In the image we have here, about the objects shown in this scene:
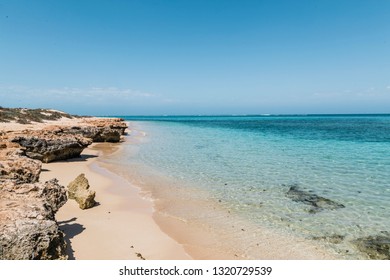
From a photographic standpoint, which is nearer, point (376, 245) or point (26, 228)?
point (26, 228)

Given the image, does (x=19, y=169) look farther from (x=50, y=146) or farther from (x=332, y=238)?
(x=50, y=146)

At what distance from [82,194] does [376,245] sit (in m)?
7.35

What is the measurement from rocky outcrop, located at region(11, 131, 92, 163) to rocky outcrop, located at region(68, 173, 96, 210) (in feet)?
18.2

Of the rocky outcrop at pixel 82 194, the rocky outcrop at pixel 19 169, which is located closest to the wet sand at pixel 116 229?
the rocky outcrop at pixel 82 194

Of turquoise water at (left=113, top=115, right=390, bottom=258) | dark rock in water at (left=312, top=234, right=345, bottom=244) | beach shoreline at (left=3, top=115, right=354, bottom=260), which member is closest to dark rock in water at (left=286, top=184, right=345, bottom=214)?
turquoise water at (left=113, top=115, right=390, bottom=258)

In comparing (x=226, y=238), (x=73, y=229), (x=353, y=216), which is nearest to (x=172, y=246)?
(x=226, y=238)

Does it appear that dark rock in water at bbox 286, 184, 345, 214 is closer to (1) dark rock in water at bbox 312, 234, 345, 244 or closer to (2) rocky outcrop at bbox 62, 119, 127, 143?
(1) dark rock in water at bbox 312, 234, 345, 244

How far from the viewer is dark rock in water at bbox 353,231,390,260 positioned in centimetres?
563

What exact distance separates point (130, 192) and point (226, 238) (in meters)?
4.39

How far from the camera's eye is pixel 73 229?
19.4 ft

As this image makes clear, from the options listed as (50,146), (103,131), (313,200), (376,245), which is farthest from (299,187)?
(103,131)

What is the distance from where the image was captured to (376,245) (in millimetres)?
5996

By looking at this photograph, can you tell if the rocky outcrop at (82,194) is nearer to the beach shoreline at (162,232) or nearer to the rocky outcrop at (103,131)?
the beach shoreline at (162,232)
